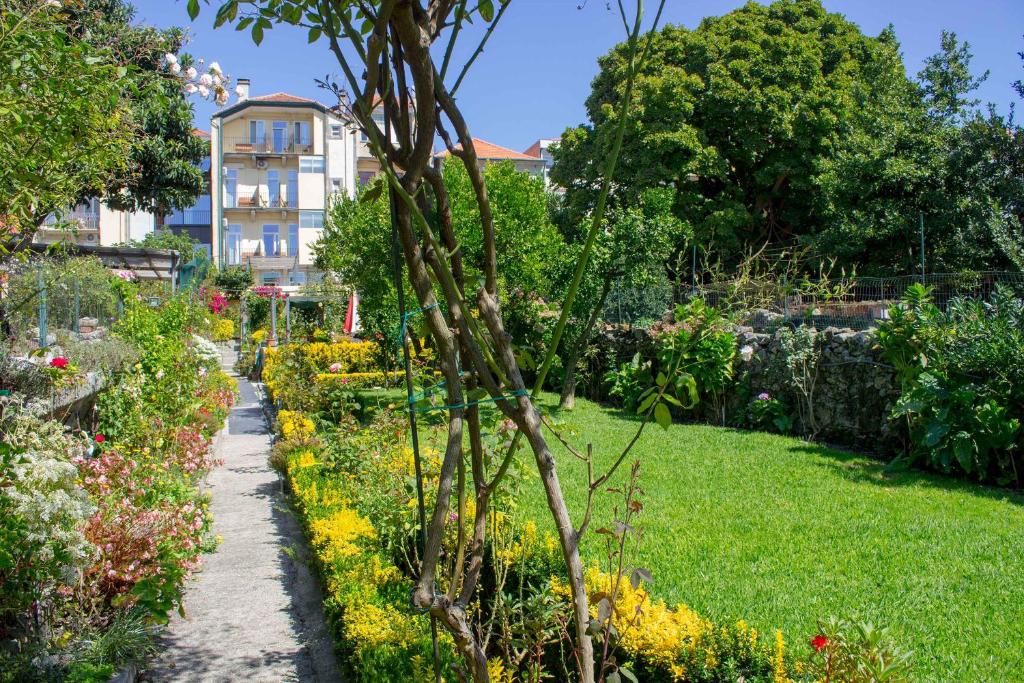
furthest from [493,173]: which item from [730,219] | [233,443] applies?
[730,219]

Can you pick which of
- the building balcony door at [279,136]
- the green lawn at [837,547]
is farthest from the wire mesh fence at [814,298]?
the building balcony door at [279,136]

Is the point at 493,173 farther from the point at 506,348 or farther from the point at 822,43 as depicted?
the point at 822,43

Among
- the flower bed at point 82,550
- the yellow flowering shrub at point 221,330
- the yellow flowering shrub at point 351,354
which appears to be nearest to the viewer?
the flower bed at point 82,550

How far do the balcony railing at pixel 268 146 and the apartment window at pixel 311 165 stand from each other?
43 cm

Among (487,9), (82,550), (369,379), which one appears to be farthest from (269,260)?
(487,9)

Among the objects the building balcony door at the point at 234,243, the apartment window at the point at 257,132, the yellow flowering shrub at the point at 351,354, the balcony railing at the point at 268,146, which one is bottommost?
the yellow flowering shrub at the point at 351,354

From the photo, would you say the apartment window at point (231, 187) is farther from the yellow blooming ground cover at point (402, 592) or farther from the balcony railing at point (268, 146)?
the yellow blooming ground cover at point (402, 592)

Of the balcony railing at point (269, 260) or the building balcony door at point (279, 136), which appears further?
the balcony railing at point (269, 260)

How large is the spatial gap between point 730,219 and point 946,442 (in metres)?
15.1

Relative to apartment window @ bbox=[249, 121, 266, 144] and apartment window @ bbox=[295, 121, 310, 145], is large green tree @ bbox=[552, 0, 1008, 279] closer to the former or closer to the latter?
apartment window @ bbox=[295, 121, 310, 145]

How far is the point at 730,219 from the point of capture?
22344 mm

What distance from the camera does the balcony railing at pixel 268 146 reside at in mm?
41625

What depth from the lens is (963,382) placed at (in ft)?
26.6

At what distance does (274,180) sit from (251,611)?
4026 cm
